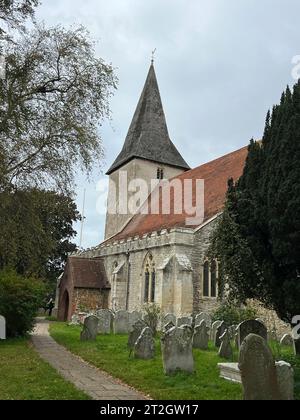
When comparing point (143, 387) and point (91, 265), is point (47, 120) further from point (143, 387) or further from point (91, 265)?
point (91, 265)

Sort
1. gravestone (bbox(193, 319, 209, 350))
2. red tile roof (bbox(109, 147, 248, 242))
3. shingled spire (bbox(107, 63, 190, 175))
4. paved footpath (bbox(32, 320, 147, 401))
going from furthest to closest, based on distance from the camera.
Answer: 1. shingled spire (bbox(107, 63, 190, 175))
2. red tile roof (bbox(109, 147, 248, 242))
3. gravestone (bbox(193, 319, 209, 350))
4. paved footpath (bbox(32, 320, 147, 401))

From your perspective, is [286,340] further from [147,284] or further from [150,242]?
[147,284]

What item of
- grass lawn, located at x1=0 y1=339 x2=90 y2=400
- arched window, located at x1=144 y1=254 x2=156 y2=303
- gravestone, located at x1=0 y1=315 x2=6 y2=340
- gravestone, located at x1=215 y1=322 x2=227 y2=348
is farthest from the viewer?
arched window, located at x1=144 y1=254 x2=156 y2=303

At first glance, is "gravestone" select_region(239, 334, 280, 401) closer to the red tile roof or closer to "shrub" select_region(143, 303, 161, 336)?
"shrub" select_region(143, 303, 161, 336)

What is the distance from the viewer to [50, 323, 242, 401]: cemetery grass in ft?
20.6

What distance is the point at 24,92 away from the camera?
35.8 ft

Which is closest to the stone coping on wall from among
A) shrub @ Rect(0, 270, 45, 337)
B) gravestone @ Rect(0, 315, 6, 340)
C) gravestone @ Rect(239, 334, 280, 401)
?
shrub @ Rect(0, 270, 45, 337)

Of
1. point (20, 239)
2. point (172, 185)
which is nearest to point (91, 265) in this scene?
point (172, 185)

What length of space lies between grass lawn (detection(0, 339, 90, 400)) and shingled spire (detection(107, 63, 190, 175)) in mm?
21648

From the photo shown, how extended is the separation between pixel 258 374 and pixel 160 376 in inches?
117

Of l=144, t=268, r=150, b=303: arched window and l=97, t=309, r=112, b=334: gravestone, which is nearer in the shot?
l=97, t=309, r=112, b=334: gravestone

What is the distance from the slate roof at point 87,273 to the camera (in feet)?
78.3

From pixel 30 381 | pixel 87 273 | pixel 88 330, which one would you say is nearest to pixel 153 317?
pixel 88 330
